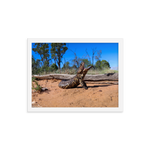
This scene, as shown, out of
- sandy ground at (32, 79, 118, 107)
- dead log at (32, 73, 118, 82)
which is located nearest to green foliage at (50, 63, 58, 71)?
dead log at (32, 73, 118, 82)

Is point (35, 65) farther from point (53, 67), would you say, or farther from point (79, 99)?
point (79, 99)

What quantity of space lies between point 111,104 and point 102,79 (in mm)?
2733

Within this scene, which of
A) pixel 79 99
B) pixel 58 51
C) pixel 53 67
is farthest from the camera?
pixel 53 67

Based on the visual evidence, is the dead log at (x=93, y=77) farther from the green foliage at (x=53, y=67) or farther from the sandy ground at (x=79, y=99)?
the sandy ground at (x=79, y=99)

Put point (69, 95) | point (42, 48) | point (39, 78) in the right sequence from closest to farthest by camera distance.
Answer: point (69, 95) → point (42, 48) → point (39, 78)

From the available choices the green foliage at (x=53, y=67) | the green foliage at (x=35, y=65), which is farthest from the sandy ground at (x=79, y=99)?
the green foliage at (x=53, y=67)

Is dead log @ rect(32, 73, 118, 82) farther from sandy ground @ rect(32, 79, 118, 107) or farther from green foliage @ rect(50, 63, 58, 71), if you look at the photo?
sandy ground @ rect(32, 79, 118, 107)

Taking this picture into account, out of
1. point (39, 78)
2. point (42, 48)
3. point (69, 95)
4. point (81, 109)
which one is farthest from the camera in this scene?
point (39, 78)

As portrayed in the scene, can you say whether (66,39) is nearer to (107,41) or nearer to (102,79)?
(107,41)

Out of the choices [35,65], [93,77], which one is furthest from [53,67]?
[93,77]

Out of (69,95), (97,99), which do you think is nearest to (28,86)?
(69,95)
